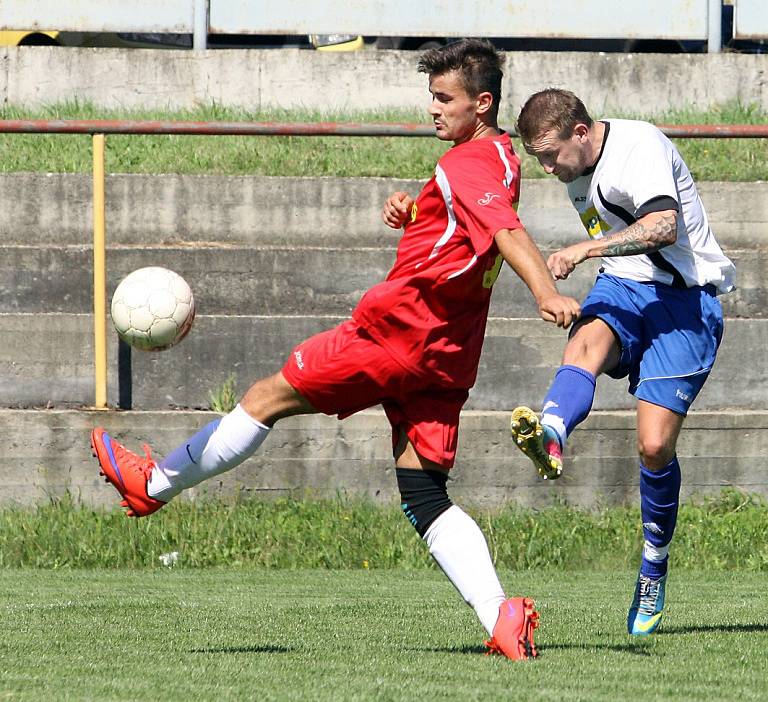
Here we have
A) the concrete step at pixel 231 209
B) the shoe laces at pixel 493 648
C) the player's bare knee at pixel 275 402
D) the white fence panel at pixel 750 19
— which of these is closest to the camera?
the shoe laces at pixel 493 648

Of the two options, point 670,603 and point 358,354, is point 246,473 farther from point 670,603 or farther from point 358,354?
point 358,354

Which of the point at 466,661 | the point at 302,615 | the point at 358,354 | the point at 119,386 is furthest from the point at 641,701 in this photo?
the point at 119,386

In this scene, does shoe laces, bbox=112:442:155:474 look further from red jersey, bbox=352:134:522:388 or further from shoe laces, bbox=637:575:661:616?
shoe laces, bbox=637:575:661:616

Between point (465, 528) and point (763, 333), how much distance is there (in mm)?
5555

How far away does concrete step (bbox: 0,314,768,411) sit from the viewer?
9188 millimetres

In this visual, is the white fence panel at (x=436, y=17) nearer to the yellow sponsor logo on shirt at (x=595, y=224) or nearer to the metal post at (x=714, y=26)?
the metal post at (x=714, y=26)

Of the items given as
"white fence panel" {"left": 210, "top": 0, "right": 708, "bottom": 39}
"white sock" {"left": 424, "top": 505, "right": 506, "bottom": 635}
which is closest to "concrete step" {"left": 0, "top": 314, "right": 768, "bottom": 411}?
"white fence panel" {"left": 210, "top": 0, "right": 708, "bottom": 39}

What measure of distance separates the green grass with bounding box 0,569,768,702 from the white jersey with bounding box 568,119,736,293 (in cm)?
136

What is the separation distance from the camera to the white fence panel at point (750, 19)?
491 inches

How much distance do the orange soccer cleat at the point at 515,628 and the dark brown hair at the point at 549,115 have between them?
5.67 ft

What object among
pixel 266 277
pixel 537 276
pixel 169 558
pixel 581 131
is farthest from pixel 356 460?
pixel 537 276

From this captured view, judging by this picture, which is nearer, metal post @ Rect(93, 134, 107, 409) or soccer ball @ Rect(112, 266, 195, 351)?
soccer ball @ Rect(112, 266, 195, 351)

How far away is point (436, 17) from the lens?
40.3 feet

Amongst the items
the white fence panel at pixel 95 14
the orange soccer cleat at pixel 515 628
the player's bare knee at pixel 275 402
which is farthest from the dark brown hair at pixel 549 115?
the white fence panel at pixel 95 14
